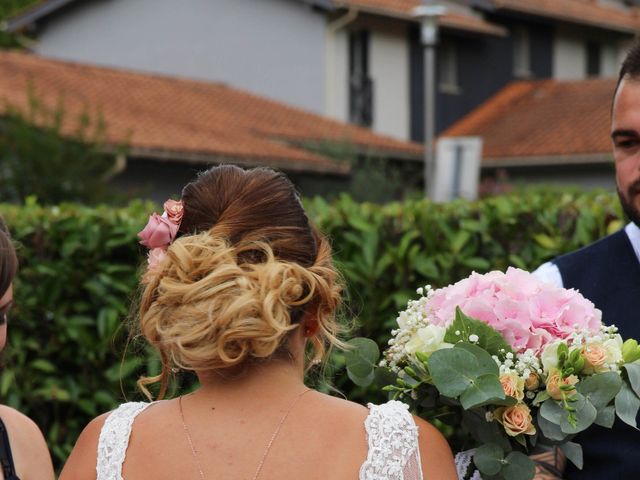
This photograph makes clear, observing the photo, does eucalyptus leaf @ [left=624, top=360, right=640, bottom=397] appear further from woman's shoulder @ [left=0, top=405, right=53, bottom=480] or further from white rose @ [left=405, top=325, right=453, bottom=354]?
woman's shoulder @ [left=0, top=405, right=53, bottom=480]

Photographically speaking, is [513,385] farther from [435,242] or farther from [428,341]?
[435,242]

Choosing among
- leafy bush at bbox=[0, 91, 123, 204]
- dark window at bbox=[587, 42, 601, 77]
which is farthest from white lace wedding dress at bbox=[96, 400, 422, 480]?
dark window at bbox=[587, 42, 601, 77]

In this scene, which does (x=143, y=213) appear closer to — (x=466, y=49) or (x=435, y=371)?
(x=435, y=371)

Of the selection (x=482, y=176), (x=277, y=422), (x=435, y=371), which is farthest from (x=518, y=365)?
(x=482, y=176)

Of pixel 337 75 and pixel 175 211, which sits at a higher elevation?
pixel 175 211

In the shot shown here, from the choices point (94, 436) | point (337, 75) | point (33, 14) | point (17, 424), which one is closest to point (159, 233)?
point (94, 436)

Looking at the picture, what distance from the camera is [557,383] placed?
2.56 meters

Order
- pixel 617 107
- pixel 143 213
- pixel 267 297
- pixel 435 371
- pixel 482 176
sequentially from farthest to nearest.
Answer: pixel 482 176, pixel 143 213, pixel 617 107, pixel 435 371, pixel 267 297

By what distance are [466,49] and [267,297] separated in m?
26.7

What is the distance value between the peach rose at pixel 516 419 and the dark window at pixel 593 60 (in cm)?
3063

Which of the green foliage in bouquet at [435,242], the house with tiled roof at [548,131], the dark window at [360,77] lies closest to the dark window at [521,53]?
the house with tiled roof at [548,131]

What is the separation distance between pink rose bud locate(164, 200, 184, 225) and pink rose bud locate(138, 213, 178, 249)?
10mm

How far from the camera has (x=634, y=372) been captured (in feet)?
8.61

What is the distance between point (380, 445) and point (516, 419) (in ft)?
1.22
